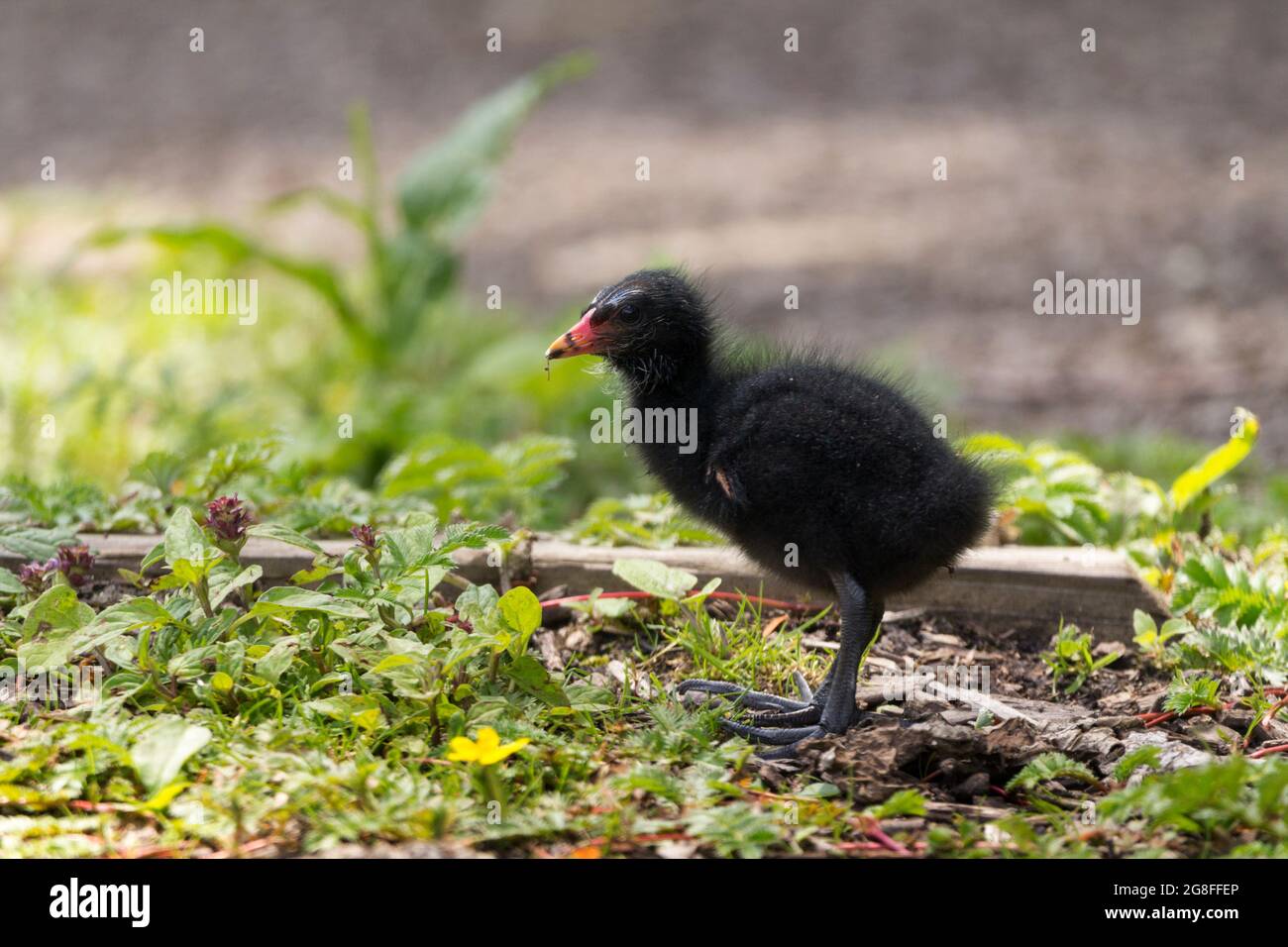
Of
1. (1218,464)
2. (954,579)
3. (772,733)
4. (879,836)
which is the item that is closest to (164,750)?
(772,733)

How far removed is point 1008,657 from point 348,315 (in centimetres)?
523

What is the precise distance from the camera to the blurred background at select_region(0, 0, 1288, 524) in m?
7.60

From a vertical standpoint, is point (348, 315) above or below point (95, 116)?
below

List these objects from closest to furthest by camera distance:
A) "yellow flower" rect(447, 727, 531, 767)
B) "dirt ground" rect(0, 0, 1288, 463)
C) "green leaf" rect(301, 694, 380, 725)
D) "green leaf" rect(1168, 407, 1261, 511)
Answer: "yellow flower" rect(447, 727, 531, 767)
"green leaf" rect(301, 694, 380, 725)
"green leaf" rect(1168, 407, 1261, 511)
"dirt ground" rect(0, 0, 1288, 463)

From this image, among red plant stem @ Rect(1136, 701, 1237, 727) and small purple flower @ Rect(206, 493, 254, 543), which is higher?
small purple flower @ Rect(206, 493, 254, 543)

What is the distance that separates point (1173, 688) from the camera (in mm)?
3854

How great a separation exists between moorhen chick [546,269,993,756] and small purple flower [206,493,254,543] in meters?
1.00

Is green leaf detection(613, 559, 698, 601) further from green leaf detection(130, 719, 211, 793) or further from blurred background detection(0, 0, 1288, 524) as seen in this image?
green leaf detection(130, 719, 211, 793)

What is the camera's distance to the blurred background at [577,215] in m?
7.60

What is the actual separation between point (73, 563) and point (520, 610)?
1410 millimetres

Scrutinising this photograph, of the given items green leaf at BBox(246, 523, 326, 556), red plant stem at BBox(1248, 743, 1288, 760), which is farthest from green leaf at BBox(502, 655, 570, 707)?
red plant stem at BBox(1248, 743, 1288, 760)

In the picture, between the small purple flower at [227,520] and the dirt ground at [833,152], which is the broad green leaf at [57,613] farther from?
the dirt ground at [833,152]
